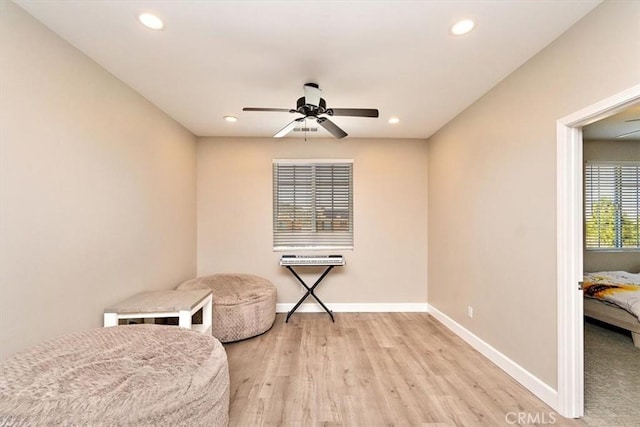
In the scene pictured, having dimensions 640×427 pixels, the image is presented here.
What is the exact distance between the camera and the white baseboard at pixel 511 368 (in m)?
2.01

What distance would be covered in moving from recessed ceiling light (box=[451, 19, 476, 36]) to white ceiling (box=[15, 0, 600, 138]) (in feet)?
0.13

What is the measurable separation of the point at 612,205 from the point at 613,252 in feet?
2.49

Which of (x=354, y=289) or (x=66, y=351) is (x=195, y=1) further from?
(x=354, y=289)

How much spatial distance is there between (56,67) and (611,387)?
4670 mm

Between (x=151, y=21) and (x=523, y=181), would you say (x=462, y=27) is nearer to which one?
(x=523, y=181)

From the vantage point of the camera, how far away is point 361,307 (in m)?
4.18

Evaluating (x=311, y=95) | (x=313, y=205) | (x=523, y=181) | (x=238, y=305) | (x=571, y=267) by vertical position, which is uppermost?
(x=311, y=95)

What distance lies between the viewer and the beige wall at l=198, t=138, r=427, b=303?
13.6 feet

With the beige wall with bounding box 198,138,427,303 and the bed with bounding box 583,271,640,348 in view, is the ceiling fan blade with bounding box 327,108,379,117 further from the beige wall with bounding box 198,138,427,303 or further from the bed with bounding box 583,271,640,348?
the bed with bounding box 583,271,640,348

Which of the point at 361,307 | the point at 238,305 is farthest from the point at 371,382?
the point at 361,307

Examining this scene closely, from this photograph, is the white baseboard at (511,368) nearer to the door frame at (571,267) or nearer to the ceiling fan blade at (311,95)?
the door frame at (571,267)

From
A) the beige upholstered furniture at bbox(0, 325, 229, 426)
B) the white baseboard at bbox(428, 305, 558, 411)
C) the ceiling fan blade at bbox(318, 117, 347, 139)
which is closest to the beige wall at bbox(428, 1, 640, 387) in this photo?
the white baseboard at bbox(428, 305, 558, 411)

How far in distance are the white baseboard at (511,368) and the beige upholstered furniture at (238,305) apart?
2253mm

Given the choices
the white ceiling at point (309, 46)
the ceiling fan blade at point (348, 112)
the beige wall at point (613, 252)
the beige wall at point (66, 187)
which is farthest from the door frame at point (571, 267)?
the beige wall at point (613, 252)
